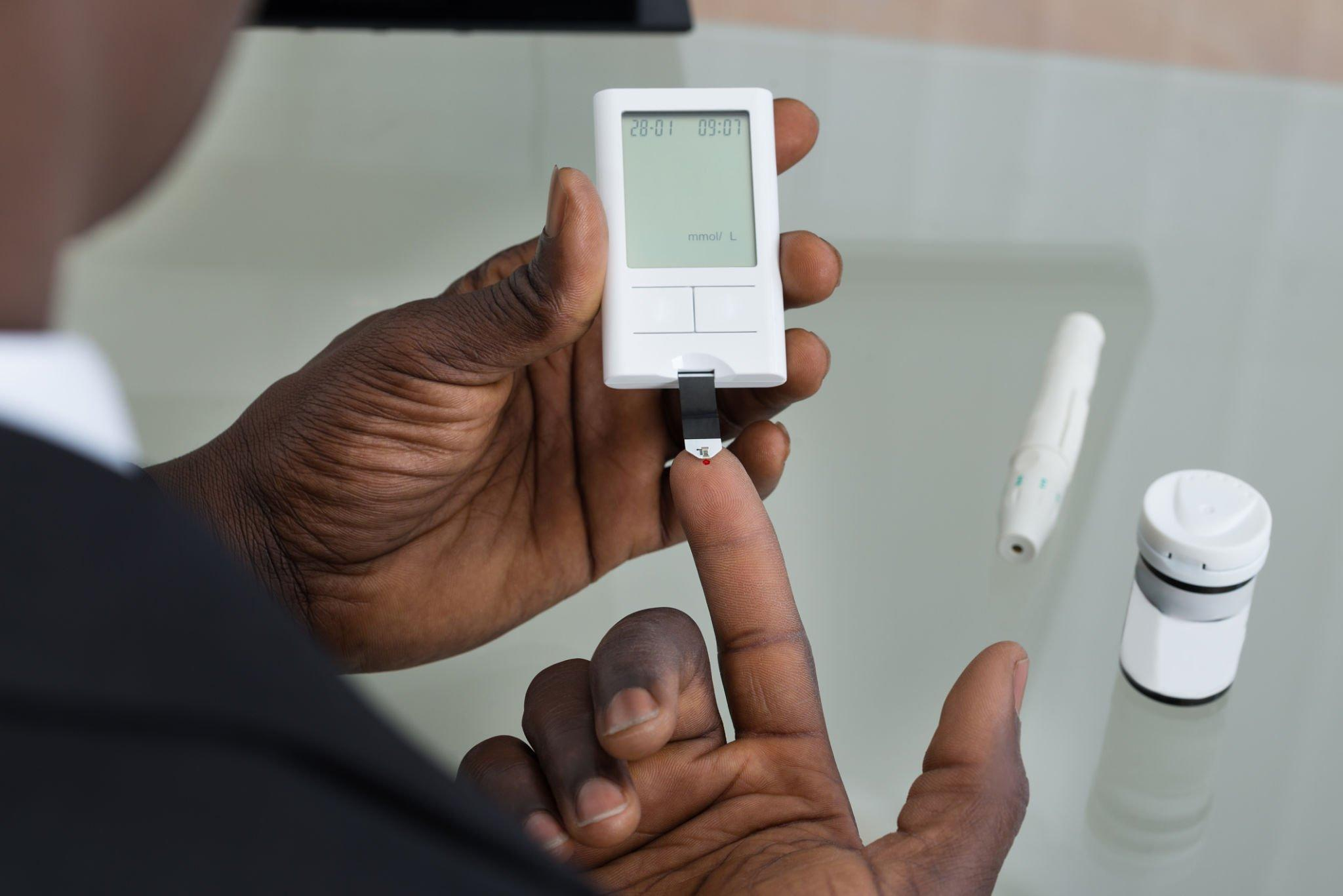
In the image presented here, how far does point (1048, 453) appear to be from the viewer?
904mm

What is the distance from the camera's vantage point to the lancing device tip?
724 millimetres

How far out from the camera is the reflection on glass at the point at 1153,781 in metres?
0.78

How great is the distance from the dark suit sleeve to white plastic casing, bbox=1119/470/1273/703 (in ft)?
1.85

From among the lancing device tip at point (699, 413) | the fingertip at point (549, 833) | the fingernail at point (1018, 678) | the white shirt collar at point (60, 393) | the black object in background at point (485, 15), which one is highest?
the black object in background at point (485, 15)

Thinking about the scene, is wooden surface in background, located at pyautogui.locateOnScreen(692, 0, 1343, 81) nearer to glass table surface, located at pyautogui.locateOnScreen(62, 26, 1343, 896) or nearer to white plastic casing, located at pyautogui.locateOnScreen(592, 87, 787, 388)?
glass table surface, located at pyautogui.locateOnScreen(62, 26, 1343, 896)

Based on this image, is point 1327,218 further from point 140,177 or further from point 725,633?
point 140,177

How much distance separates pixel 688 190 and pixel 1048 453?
358 mm

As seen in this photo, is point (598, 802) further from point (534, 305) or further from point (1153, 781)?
point (1153, 781)

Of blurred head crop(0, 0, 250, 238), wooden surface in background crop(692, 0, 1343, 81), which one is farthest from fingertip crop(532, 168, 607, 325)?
wooden surface in background crop(692, 0, 1343, 81)

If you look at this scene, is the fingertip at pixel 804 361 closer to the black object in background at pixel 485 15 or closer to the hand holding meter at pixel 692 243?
the hand holding meter at pixel 692 243

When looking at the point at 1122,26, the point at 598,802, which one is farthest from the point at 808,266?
the point at 1122,26

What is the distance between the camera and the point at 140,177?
334 mm

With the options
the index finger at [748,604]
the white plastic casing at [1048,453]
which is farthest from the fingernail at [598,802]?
the white plastic casing at [1048,453]

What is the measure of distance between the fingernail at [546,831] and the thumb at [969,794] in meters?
0.16
